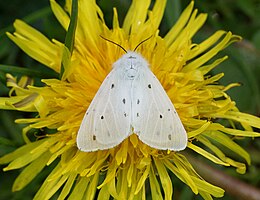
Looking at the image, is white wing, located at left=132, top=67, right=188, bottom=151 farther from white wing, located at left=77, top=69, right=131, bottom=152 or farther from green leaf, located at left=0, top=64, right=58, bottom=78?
green leaf, located at left=0, top=64, right=58, bottom=78

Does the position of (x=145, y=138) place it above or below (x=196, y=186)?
above

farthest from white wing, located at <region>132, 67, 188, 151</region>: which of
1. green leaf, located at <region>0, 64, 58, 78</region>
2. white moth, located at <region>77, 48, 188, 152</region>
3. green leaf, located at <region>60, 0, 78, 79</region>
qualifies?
green leaf, located at <region>0, 64, 58, 78</region>

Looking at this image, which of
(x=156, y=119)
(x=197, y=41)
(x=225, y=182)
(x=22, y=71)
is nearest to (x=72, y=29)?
(x=22, y=71)

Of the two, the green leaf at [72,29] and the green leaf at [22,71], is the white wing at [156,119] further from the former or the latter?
the green leaf at [22,71]

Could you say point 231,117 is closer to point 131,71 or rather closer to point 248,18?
point 131,71

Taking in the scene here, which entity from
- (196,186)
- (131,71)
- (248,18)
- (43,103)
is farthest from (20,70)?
(248,18)

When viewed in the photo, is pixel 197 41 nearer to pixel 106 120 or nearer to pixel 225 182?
pixel 225 182

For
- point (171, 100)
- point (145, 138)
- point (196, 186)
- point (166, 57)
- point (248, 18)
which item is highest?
point (248, 18)
